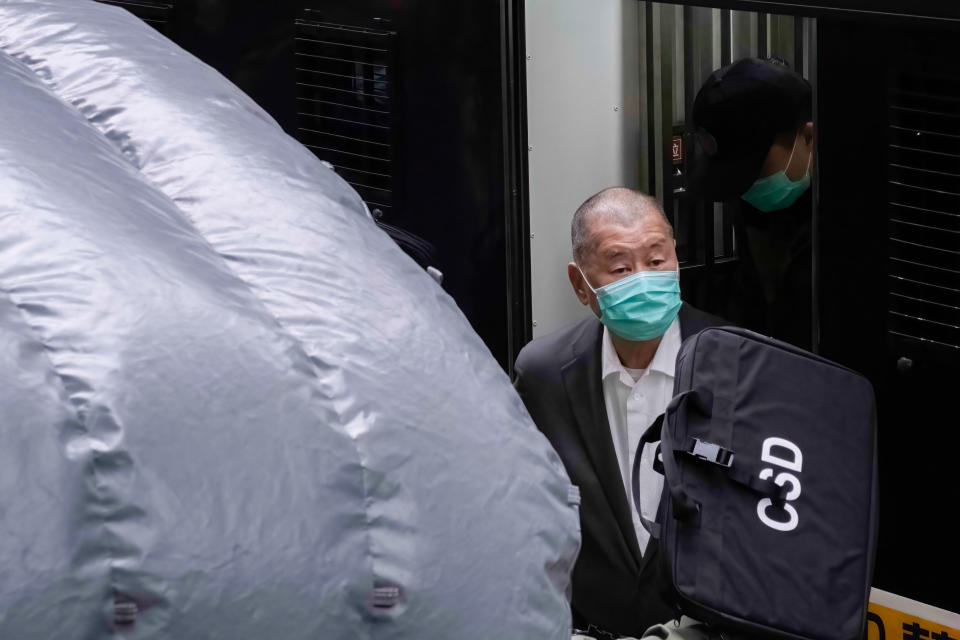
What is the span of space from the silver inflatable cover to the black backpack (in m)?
1.11

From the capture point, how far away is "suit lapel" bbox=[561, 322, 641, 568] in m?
2.86

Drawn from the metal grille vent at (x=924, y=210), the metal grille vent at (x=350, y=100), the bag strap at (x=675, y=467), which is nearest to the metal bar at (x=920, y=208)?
the metal grille vent at (x=924, y=210)

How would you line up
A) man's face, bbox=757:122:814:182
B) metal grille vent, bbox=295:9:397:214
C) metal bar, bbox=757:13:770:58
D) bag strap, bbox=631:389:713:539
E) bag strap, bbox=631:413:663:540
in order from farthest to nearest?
metal grille vent, bbox=295:9:397:214
metal bar, bbox=757:13:770:58
man's face, bbox=757:122:814:182
bag strap, bbox=631:413:663:540
bag strap, bbox=631:389:713:539

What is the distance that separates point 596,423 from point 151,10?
1440mm

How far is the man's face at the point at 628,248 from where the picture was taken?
2.99m

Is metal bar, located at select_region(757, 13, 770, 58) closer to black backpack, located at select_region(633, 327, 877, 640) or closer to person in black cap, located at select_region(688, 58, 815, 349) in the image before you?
person in black cap, located at select_region(688, 58, 815, 349)

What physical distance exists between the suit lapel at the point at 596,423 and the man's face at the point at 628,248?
11cm

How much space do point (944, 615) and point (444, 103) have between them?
1745mm

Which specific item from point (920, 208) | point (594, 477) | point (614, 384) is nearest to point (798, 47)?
point (920, 208)

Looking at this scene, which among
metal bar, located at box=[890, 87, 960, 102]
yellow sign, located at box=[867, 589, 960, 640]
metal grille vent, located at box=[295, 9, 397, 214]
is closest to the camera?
metal bar, located at box=[890, 87, 960, 102]

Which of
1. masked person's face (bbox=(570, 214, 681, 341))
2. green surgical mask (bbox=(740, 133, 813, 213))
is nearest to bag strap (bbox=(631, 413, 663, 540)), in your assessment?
masked person's face (bbox=(570, 214, 681, 341))

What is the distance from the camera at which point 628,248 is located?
3.00 meters

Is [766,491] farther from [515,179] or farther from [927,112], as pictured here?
[515,179]

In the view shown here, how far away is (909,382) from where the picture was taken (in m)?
2.96
